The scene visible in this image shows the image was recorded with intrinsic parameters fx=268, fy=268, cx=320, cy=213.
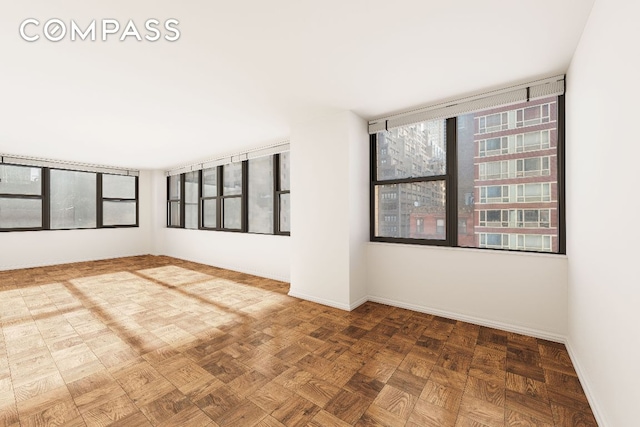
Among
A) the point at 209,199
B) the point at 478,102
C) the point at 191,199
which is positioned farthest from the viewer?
the point at 191,199

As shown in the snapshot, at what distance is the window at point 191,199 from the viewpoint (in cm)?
663

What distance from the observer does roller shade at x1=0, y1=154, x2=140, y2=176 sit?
5.41 metres

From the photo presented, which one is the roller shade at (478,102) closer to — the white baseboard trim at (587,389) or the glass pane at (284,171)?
the glass pane at (284,171)

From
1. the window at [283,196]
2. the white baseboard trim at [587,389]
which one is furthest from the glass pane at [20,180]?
the white baseboard trim at [587,389]

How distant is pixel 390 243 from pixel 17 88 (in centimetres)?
421

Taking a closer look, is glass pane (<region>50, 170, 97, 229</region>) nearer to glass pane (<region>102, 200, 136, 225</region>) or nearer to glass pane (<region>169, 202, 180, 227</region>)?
glass pane (<region>102, 200, 136, 225</region>)

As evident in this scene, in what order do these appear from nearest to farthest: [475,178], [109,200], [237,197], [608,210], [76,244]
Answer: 1. [608,210]
2. [475,178]
3. [237,197]
4. [76,244]
5. [109,200]

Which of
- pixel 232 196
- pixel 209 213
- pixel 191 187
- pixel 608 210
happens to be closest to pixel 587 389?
pixel 608 210

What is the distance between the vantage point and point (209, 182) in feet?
20.6

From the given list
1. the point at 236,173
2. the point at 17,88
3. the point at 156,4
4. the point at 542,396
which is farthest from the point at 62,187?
the point at 542,396

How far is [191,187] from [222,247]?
2135 mm

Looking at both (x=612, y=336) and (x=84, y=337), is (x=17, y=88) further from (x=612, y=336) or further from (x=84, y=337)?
(x=612, y=336)

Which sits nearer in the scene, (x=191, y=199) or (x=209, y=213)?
(x=209, y=213)

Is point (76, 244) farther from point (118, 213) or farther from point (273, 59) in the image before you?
point (273, 59)
